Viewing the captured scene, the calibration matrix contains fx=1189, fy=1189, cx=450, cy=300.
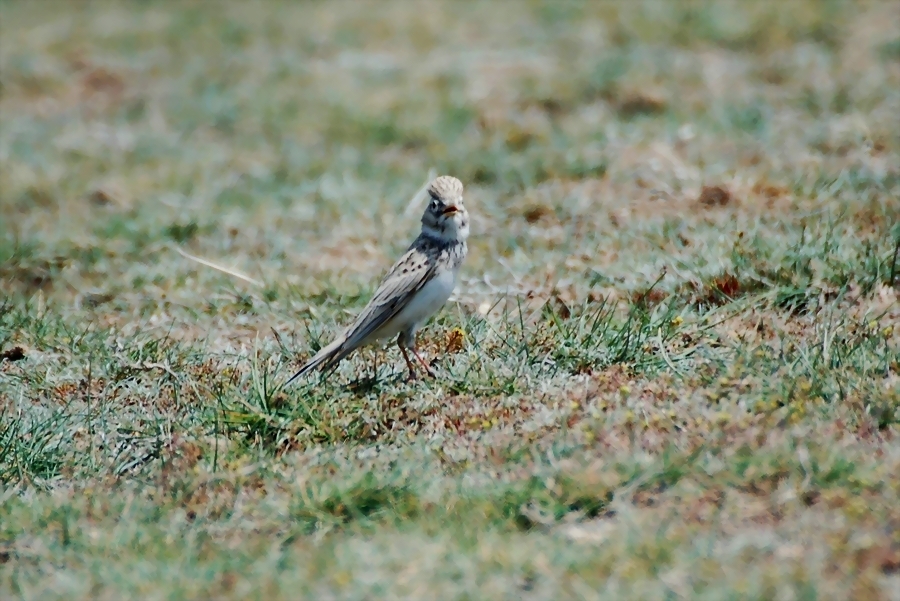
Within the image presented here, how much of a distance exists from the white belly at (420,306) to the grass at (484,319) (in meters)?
0.25

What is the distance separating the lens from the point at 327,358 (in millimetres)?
5832

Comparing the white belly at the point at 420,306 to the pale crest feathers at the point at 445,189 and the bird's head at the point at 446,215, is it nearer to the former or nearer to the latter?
the bird's head at the point at 446,215

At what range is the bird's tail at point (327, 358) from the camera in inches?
225

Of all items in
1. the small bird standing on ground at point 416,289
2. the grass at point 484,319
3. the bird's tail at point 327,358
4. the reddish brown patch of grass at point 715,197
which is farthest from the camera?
the reddish brown patch of grass at point 715,197

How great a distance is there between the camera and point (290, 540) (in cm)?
474

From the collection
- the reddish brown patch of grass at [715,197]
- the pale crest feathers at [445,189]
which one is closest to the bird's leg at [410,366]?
the pale crest feathers at [445,189]

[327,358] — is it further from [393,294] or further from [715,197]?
[715,197]

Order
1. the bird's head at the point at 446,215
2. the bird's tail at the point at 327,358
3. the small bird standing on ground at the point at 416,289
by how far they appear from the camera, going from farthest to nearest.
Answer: the bird's head at the point at 446,215
the small bird standing on ground at the point at 416,289
the bird's tail at the point at 327,358

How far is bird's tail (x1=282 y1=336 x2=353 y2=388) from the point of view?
18.8 feet

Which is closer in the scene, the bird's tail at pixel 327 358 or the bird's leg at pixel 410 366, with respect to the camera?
the bird's tail at pixel 327 358

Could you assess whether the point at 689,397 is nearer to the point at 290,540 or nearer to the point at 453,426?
the point at 453,426

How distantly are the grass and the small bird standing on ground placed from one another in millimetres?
200

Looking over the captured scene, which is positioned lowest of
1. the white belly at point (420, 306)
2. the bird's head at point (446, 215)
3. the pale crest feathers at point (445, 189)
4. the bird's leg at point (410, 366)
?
the bird's leg at point (410, 366)

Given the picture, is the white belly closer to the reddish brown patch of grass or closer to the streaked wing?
the streaked wing
